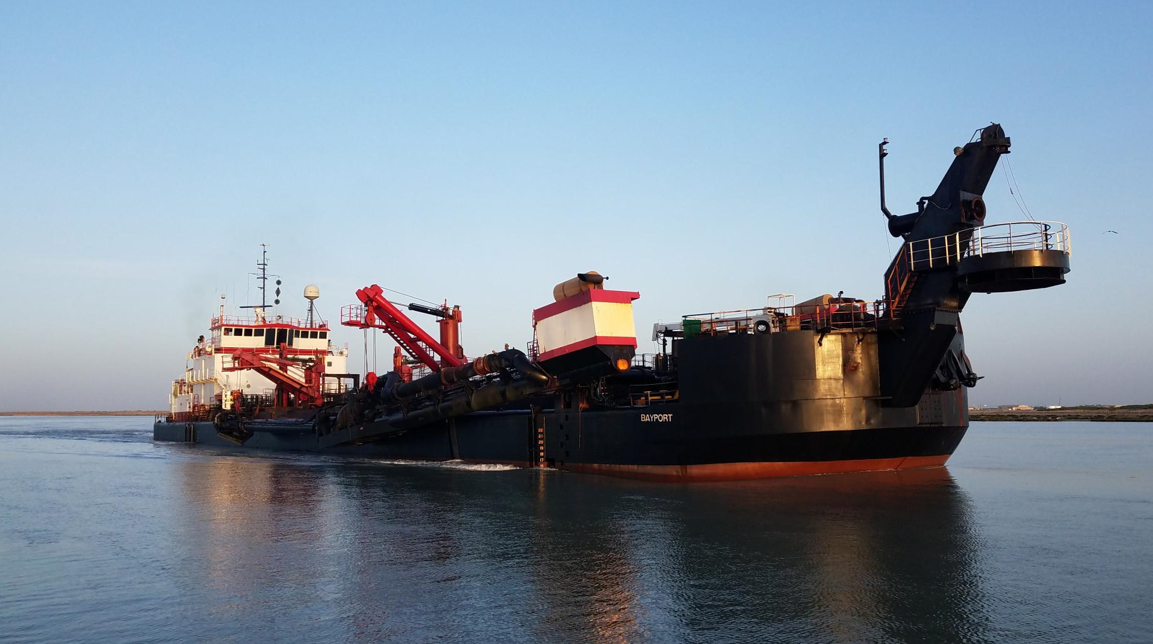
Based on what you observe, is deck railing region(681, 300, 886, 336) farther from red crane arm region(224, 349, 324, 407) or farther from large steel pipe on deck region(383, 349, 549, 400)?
red crane arm region(224, 349, 324, 407)

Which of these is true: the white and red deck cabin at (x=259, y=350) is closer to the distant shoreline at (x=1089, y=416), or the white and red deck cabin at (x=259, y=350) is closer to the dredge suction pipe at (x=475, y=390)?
the dredge suction pipe at (x=475, y=390)

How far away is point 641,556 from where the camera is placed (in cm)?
1280

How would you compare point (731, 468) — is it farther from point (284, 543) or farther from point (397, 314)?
point (397, 314)

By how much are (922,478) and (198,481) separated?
22.1 metres

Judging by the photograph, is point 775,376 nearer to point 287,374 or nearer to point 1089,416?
point 287,374

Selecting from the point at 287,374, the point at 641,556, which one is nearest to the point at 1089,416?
the point at 287,374

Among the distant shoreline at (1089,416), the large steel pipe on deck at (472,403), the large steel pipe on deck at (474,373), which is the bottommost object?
the distant shoreline at (1089,416)

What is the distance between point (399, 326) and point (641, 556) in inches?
959

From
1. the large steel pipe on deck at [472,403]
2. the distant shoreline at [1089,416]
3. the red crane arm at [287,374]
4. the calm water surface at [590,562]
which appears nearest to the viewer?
the calm water surface at [590,562]

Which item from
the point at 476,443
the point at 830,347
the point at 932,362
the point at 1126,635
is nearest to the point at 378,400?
the point at 476,443

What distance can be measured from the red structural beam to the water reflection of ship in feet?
41.6

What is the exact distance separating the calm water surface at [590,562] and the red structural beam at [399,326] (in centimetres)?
1166

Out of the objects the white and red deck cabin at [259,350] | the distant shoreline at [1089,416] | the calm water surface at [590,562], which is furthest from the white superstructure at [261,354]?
the distant shoreline at [1089,416]

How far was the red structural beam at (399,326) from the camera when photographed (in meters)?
34.6
